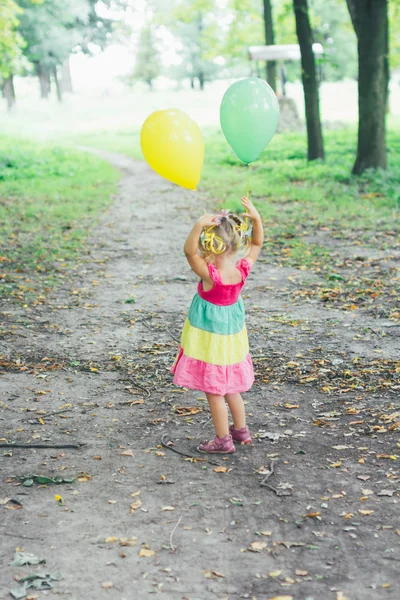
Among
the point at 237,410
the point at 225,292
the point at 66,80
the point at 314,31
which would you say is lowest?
the point at 237,410

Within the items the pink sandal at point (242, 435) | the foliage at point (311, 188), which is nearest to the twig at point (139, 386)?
the pink sandal at point (242, 435)

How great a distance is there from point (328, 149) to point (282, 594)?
21823mm

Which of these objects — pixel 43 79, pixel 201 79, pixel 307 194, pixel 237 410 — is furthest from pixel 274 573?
pixel 201 79

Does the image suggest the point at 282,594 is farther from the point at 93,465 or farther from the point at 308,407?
the point at 308,407

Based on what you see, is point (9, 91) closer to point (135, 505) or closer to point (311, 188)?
point (311, 188)

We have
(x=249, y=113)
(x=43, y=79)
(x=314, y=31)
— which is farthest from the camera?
(x=43, y=79)

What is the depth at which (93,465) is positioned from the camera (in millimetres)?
4211

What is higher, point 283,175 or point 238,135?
point 238,135

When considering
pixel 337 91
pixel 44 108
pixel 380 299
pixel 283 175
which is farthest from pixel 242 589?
pixel 337 91

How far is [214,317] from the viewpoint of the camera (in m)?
4.27

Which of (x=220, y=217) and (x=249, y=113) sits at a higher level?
(x=249, y=113)

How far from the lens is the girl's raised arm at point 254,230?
168 inches

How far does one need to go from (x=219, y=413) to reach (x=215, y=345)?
16.4 inches

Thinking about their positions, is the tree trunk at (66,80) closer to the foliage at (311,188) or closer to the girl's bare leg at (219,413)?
the foliage at (311,188)
